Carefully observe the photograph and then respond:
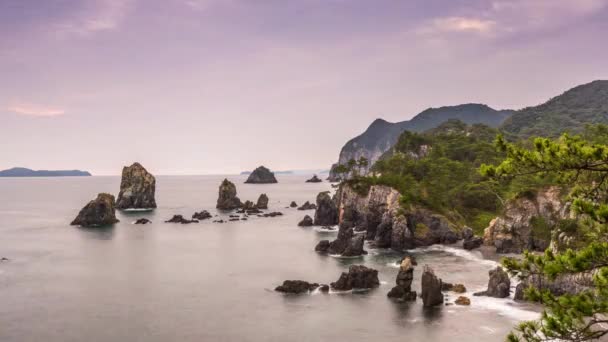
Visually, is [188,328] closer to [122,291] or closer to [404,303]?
[122,291]

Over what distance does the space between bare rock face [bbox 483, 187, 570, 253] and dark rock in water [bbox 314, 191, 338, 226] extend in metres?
46.2

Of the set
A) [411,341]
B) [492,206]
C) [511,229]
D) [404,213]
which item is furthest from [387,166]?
[411,341]

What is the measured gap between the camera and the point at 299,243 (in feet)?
301

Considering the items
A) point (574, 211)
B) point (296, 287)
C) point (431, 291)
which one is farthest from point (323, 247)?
point (574, 211)

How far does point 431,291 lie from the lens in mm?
46688

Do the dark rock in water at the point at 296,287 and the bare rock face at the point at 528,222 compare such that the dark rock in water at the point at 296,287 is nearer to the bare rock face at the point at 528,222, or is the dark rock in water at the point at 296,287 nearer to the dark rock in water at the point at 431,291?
the dark rock in water at the point at 431,291

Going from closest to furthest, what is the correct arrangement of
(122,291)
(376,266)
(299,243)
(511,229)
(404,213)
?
(122,291)
(376,266)
(511,229)
(404,213)
(299,243)

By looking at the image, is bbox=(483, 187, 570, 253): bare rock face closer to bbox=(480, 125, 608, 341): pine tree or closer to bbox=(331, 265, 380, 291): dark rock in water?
bbox=(331, 265, 380, 291): dark rock in water

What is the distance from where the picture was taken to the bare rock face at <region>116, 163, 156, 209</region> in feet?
529

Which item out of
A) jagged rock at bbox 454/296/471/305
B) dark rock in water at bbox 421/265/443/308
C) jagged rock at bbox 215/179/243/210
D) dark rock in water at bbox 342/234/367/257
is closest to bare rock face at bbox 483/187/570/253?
dark rock in water at bbox 342/234/367/257

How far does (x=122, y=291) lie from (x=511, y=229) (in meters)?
59.7

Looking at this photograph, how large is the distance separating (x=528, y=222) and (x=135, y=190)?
131 metres

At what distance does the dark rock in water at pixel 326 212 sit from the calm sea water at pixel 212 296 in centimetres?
1660

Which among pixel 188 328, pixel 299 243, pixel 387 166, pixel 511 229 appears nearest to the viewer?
pixel 188 328
